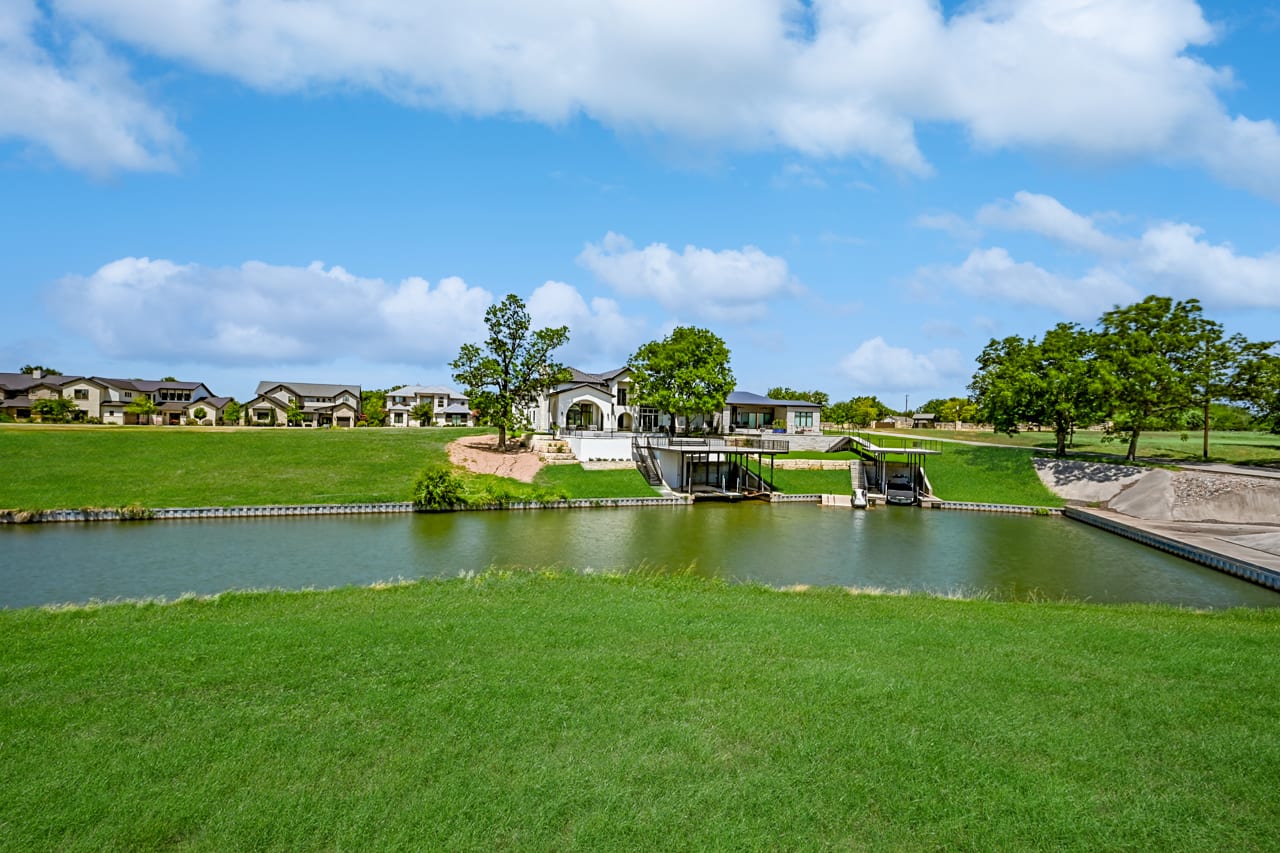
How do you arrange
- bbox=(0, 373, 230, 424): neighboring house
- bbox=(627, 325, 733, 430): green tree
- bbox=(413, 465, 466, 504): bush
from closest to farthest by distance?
bbox=(413, 465, 466, 504): bush → bbox=(627, 325, 733, 430): green tree → bbox=(0, 373, 230, 424): neighboring house

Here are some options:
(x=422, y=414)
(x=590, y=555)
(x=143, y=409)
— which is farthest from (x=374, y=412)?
(x=590, y=555)

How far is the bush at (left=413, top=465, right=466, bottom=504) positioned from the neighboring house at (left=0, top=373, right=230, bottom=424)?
49982 mm

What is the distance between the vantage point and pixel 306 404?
73.4m

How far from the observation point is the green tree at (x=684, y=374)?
43.8 m

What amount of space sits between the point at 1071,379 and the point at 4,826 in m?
46.2

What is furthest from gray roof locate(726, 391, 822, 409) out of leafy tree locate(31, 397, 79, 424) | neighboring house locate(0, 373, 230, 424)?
leafy tree locate(31, 397, 79, 424)

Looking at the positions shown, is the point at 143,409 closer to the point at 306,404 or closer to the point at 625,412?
the point at 306,404

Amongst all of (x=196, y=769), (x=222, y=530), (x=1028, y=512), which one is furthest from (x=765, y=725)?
(x=1028, y=512)

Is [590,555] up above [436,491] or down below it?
below

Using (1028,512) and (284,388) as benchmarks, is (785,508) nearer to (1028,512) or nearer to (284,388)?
(1028,512)

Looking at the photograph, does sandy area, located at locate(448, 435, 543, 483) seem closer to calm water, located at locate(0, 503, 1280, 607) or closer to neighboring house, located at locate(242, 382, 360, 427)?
calm water, located at locate(0, 503, 1280, 607)

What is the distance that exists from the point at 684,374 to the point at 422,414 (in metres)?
41.3

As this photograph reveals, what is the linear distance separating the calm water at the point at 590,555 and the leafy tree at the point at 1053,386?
12375mm

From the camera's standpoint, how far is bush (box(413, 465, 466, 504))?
29.3 metres
